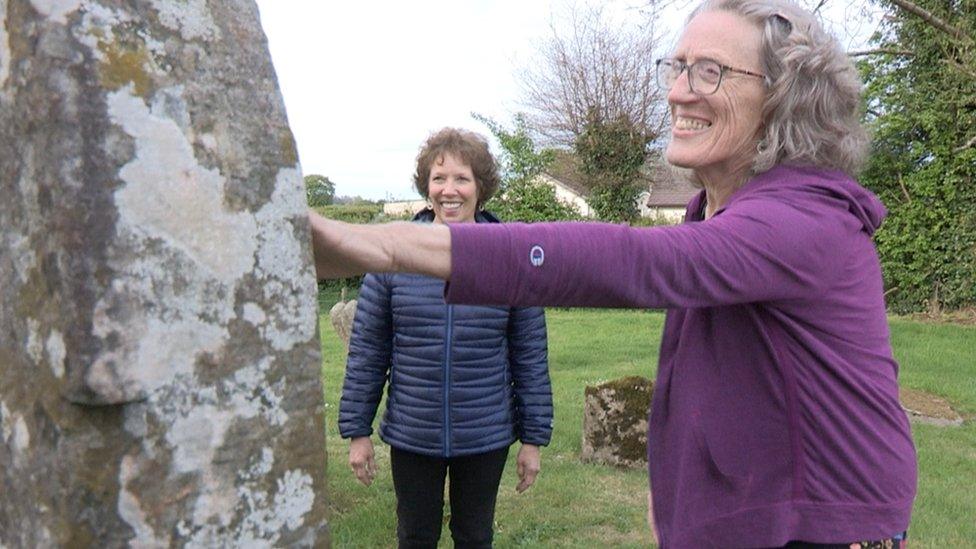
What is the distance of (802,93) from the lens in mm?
1993

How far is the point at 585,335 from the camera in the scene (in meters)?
13.6

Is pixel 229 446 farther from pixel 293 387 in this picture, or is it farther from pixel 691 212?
pixel 691 212

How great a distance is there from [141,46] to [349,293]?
17989mm

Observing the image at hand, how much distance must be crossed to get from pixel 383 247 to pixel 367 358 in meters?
2.25

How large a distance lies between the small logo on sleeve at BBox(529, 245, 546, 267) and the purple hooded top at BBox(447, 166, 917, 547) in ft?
0.07

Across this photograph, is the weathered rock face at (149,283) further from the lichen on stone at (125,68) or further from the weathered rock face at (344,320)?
the weathered rock face at (344,320)

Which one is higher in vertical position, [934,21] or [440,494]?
[934,21]

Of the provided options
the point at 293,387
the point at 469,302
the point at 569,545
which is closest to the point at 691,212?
the point at 469,302

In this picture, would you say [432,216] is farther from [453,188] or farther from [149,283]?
[149,283]

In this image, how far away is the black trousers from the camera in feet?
12.2

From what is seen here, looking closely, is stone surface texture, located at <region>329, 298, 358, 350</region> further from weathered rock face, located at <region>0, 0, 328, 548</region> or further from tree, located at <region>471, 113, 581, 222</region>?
weathered rock face, located at <region>0, 0, 328, 548</region>

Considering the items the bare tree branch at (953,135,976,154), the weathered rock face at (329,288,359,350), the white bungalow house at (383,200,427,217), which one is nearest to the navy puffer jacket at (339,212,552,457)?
the weathered rock face at (329,288,359,350)

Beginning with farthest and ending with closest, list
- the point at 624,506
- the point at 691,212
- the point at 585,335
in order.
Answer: the point at 585,335, the point at 624,506, the point at 691,212

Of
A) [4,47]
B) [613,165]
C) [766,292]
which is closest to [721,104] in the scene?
[766,292]
